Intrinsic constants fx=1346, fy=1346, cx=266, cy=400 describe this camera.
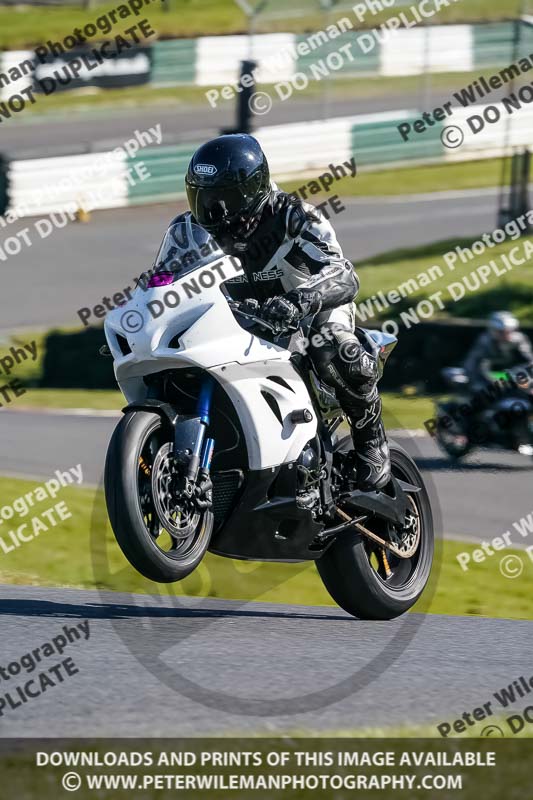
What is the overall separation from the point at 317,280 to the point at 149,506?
1.21 metres

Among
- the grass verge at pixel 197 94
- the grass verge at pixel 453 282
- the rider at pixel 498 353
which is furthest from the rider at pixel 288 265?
the grass verge at pixel 197 94

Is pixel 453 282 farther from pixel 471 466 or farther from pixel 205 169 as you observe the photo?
pixel 205 169

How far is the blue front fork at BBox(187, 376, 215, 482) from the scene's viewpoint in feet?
16.8

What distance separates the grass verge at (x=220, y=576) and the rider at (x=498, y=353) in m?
3.17

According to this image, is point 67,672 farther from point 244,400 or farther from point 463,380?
point 463,380

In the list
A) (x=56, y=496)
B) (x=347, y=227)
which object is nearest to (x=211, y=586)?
(x=56, y=496)

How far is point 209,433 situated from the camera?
5480 millimetres

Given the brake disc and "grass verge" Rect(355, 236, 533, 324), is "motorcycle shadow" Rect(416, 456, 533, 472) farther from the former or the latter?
the brake disc

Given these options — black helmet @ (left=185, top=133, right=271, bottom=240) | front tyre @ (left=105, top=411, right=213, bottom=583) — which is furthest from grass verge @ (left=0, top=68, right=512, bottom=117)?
front tyre @ (left=105, top=411, right=213, bottom=583)

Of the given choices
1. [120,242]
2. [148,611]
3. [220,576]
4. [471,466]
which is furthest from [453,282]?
[148,611]

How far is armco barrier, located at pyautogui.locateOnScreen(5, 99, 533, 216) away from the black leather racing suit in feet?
58.5

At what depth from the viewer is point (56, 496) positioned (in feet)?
37.0

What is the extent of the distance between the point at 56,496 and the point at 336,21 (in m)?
23.0

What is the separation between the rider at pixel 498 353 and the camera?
44.7 ft
